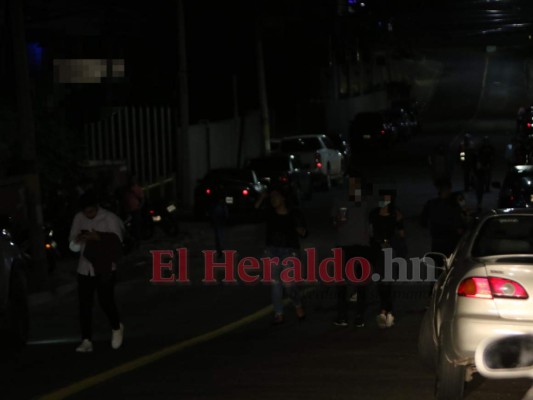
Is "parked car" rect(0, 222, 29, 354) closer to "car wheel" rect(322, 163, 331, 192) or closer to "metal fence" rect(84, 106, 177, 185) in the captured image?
"metal fence" rect(84, 106, 177, 185)

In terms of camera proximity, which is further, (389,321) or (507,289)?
(389,321)

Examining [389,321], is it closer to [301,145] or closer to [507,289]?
[507,289]

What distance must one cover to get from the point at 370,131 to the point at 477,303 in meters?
46.5

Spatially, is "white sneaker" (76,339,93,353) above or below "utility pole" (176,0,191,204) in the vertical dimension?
below

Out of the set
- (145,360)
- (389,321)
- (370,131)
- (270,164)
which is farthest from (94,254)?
(370,131)

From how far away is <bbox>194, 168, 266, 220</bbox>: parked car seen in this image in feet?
90.5

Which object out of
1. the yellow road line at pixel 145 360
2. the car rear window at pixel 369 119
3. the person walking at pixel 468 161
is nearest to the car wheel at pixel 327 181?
the person walking at pixel 468 161

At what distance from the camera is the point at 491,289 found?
7.75 m

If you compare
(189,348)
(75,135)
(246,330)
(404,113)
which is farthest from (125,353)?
(404,113)

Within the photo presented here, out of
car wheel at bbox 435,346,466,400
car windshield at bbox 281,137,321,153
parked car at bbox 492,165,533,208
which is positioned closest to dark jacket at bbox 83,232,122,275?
car wheel at bbox 435,346,466,400

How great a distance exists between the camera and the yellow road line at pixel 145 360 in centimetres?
943

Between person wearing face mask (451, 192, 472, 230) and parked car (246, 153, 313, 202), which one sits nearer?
person wearing face mask (451, 192, 472, 230)

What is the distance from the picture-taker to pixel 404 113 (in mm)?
60156

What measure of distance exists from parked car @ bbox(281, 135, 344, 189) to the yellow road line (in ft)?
70.4
